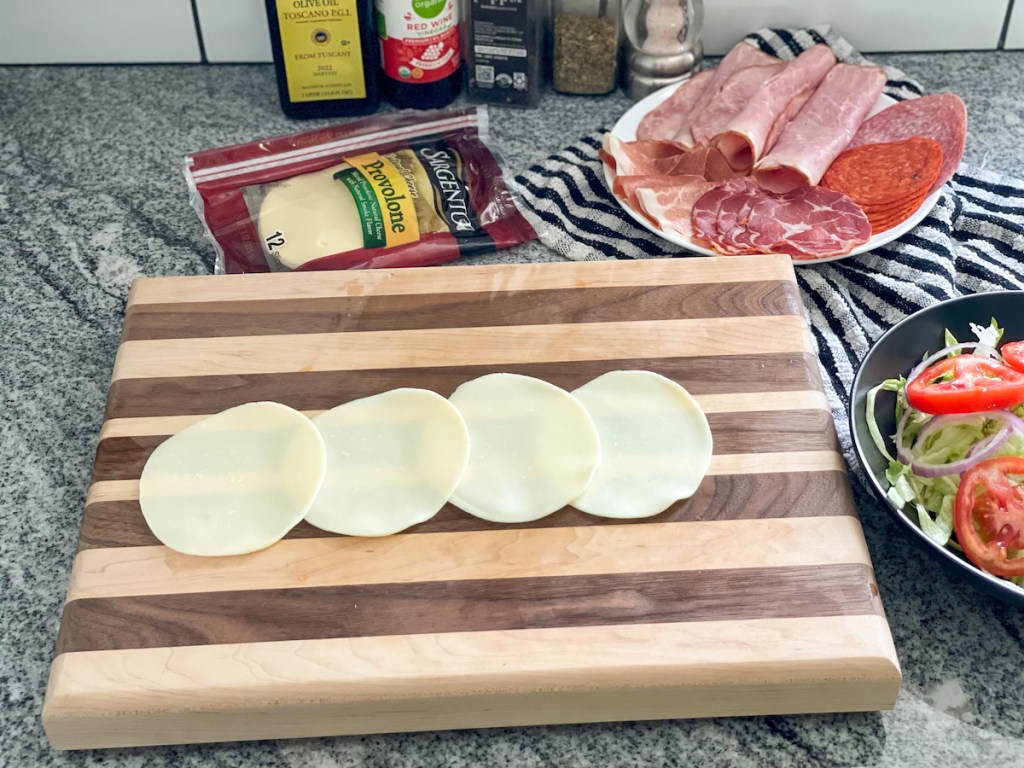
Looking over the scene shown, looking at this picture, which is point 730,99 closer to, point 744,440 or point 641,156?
point 641,156

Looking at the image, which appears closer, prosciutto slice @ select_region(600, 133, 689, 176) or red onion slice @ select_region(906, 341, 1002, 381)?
red onion slice @ select_region(906, 341, 1002, 381)

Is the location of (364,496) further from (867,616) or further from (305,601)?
(867,616)

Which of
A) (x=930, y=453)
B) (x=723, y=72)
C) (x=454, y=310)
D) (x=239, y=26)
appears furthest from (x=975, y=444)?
(x=239, y=26)

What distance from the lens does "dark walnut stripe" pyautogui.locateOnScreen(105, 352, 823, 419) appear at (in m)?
1.00

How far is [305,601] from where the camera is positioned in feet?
2.77

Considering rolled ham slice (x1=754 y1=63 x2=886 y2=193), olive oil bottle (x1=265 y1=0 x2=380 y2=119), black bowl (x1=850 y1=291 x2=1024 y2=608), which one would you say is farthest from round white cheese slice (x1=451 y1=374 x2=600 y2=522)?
olive oil bottle (x1=265 y1=0 x2=380 y2=119)

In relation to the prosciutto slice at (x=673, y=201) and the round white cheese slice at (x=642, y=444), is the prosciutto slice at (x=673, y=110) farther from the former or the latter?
the round white cheese slice at (x=642, y=444)

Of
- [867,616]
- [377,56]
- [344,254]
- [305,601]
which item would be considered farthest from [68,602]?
[377,56]

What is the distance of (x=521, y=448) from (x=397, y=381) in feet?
0.52

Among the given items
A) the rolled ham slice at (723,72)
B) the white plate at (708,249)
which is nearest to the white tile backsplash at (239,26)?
the rolled ham slice at (723,72)

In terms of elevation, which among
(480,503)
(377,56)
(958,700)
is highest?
(377,56)

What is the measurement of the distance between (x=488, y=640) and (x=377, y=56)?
942 mm

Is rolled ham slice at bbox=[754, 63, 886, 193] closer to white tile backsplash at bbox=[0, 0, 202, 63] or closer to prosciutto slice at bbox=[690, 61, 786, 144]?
prosciutto slice at bbox=[690, 61, 786, 144]

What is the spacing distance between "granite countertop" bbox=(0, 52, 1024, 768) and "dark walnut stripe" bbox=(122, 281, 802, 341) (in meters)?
0.15
